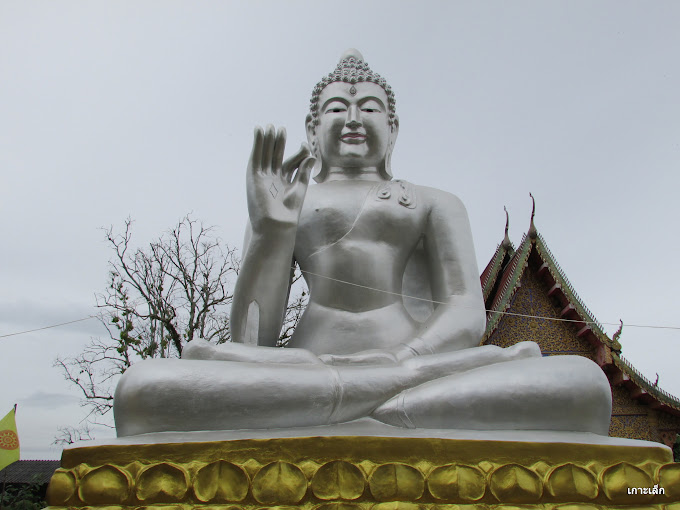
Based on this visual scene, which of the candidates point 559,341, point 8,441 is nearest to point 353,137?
point 8,441

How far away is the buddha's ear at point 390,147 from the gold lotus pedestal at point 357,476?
1918 millimetres

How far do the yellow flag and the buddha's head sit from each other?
25.0 feet

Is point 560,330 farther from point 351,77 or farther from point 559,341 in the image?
point 351,77

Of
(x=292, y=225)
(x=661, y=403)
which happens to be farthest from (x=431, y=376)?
(x=661, y=403)

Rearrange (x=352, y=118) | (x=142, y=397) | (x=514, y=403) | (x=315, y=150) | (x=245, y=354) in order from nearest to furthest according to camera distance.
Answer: (x=142, y=397) → (x=514, y=403) → (x=245, y=354) → (x=352, y=118) → (x=315, y=150)

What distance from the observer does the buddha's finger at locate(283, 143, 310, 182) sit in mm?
2799

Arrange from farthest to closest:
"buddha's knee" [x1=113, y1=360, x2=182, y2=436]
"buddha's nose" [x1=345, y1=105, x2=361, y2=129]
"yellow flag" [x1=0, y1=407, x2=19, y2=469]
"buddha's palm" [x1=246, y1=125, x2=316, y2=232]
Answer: "yellow flag" [x1=0, y1=407, x2=19, y2=469], "buddha's nose" [x1=345, y1=105, x2=361, y2=129], "buddha's palm" [x1=246, y1=125, x2=316, y2=232], "buddha's knee" [x1=113, y1=360, x2=182, y2=436]

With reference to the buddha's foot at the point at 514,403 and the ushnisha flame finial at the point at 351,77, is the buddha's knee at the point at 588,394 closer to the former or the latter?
the buddha's foot at the point at 514,403

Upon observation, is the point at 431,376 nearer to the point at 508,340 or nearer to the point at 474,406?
the point at 474,406

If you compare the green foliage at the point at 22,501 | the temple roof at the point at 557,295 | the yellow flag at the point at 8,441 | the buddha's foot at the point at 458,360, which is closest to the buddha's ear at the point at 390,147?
the buddha's foot at the point at 458,360

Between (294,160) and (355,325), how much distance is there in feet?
2.68

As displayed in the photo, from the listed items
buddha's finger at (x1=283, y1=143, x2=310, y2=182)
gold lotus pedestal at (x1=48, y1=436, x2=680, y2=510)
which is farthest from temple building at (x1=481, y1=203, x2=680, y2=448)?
gold lotus pedestal at (x1=48, y1=436, x2=680, y2=510)

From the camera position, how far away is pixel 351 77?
339 cm

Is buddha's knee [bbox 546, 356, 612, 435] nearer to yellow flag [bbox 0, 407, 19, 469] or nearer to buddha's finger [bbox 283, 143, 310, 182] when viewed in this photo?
buddha's finger [bbox 283, 143, 310, 182]
